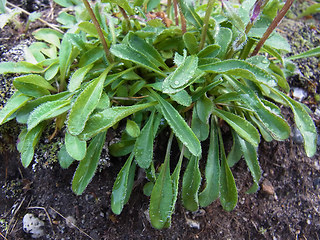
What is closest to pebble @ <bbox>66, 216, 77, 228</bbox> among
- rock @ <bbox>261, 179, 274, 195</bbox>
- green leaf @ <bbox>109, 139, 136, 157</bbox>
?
green leaf @ <bbox>109, 139, 136, 157</bbox>

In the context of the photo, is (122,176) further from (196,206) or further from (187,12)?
(187,12)

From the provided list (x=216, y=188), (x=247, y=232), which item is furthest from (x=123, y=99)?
(x=247, y=232)

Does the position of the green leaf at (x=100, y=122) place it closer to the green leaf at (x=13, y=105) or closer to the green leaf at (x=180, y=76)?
the green leaf at (x=180, y=76)

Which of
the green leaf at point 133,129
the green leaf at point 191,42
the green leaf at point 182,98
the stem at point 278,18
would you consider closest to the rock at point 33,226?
the green leaf at point 133,129

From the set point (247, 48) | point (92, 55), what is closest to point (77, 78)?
point (92, 55)

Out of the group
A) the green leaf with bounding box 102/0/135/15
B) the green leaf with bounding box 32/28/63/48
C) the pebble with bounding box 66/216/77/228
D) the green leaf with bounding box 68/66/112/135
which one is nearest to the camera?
the green leaf with bounding box 68/66/112/135

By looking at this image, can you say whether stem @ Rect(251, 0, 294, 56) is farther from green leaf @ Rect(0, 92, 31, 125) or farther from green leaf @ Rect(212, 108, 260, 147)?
green leaf @ Rect(0, 92, 31, 125)

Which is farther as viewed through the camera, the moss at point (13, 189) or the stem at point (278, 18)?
the moss at point (13, 189)
